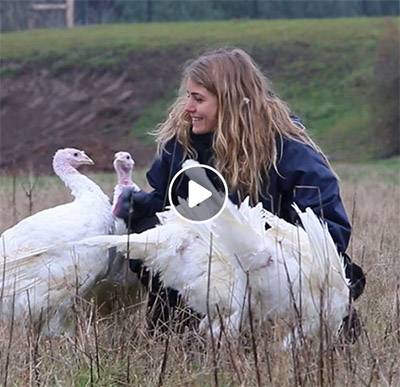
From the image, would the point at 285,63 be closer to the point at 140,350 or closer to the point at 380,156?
the point at 380,156

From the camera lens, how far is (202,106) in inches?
237

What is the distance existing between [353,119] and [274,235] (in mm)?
29323

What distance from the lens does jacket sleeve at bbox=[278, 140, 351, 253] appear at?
19.0ft

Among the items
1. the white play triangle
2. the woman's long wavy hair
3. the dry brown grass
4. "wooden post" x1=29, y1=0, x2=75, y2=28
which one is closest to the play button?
the white play triangle

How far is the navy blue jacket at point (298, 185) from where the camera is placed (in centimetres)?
580

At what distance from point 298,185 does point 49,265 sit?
1.27 metres

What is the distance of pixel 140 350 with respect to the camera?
17.5 feet

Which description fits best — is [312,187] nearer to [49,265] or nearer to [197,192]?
[197,192]

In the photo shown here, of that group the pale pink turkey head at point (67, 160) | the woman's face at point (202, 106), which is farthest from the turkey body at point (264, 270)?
the pale pink turkey head at point (67, 160)

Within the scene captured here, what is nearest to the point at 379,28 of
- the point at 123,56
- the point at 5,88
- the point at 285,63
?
the point at 285,63

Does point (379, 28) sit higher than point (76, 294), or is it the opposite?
point (76, 294)

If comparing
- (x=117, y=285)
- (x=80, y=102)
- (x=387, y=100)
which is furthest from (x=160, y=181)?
(x=80, y=102)

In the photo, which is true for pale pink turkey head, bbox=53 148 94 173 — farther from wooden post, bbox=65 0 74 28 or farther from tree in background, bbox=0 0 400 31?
wooden post, bbox=65 0 74 28

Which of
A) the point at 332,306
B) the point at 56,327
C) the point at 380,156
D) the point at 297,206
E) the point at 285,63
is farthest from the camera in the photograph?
the point at 285,63
